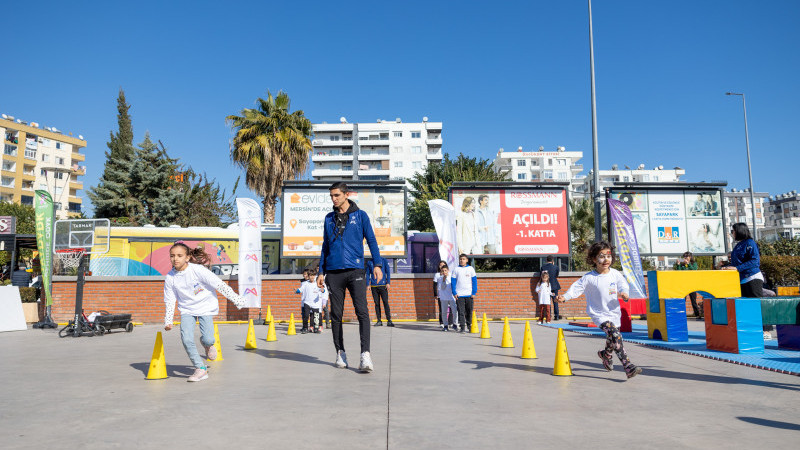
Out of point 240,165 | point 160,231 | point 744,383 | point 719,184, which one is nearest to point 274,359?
point 744,383

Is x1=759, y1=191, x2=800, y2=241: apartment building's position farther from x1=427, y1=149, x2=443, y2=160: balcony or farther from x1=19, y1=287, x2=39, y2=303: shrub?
x1=19, y1=287, x2=39, y2=303: shrub

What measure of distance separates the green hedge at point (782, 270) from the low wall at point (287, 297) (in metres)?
18.2

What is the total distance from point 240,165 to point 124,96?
144 ft

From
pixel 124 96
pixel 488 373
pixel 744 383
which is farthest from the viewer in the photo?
pixel 124 96

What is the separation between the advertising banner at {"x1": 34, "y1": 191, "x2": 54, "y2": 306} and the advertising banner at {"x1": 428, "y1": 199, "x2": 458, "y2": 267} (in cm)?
1026

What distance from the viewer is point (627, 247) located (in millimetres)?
15695

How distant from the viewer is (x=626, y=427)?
11.4 ft

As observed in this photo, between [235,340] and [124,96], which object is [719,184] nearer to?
[235,340]

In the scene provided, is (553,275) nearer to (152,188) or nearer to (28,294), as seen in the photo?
(28,294)

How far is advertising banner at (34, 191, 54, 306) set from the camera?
13180 mm

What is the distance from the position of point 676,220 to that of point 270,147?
57.4 ft

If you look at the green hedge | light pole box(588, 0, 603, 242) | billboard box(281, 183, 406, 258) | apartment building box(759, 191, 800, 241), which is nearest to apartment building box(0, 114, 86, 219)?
billboard box(281, 183, 406, 258)

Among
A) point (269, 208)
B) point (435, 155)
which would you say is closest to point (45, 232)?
point (269, 208)

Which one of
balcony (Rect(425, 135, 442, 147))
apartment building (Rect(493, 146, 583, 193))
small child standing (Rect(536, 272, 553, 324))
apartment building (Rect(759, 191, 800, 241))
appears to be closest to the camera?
small child standing (Rect(536, 272, 553, 324))
